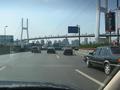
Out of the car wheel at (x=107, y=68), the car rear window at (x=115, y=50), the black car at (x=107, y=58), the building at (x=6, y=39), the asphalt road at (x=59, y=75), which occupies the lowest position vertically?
Result: the asphalt road at (x=59, y=75)

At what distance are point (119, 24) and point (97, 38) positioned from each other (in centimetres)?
2151

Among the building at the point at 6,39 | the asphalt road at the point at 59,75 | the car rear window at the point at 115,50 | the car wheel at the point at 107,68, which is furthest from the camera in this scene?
the building at the point at 6,39

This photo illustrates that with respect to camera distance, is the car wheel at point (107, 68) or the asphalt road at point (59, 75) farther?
the car wheel at point (107, 68)

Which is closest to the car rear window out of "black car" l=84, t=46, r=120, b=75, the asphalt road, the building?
"black car" l=84, t=46, r=120, b=75

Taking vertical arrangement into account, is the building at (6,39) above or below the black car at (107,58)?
above

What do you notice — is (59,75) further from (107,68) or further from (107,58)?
(107,58)

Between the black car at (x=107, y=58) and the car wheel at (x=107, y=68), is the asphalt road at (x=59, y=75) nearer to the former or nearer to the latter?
the car wheel at (x=107, y=68)

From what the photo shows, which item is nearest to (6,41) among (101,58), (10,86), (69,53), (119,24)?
(69,53)

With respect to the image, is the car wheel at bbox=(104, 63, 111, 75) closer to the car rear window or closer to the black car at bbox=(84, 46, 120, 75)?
the black car at bbox=(84, 46, 120, 75)

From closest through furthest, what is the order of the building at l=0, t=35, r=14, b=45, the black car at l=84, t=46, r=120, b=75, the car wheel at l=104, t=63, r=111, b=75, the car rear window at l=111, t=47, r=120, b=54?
the black car at l=84, t=46, r=120, b=75, the car wheel at l=104, t=63, r=111, b=75, the car rear window at l=111, t=47, r=120, b=54, the building at l=0, t=35, r=14, b=45

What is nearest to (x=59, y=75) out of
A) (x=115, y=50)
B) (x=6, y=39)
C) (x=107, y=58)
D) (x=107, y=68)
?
(x=107, y=68)

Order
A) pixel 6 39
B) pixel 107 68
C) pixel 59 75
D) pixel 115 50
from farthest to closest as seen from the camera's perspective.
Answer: pixel 6 39 < pixel 115 50 < pixel 107 68 < pixel 59 75

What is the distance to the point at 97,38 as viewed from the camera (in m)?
71.9

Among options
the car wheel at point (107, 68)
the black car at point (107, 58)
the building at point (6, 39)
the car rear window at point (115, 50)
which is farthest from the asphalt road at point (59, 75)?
the building at point (6, 39)
